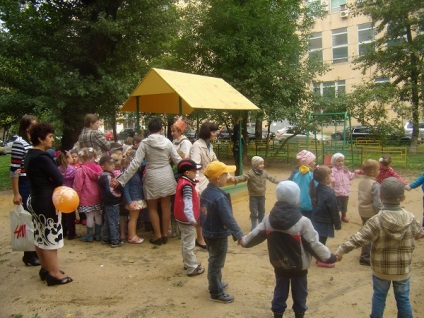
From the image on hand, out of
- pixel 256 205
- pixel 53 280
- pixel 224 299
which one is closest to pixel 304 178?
pixel 256 205

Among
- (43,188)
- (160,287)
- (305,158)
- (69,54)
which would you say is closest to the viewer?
(43,188)

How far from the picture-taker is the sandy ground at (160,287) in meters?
3.82

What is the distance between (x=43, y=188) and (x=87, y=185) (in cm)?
171

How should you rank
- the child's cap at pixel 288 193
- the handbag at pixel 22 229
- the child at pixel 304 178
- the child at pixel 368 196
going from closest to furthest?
1. the child's cap at pixel 288 193
2. the handbag at pixel 22 229
3. the child at pixel 368 196
4. the child at pixel 304 178

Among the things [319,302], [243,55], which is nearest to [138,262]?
[319,302]

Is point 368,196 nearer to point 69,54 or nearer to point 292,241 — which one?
point 292,241

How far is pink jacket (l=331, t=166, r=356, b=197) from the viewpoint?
7.07 m

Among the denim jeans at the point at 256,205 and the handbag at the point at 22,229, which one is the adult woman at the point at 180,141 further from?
the handbag at the point at 22,229

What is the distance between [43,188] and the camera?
4137mm

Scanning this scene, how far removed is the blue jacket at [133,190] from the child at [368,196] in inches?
121

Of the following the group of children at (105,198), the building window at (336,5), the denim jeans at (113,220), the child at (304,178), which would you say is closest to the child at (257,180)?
the child at (304,178)

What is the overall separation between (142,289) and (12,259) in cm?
221

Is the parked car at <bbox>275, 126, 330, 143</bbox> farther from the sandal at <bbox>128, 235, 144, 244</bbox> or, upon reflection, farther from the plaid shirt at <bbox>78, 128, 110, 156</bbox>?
the sandal at <bbox>128, 235, 144, 244</bbox>

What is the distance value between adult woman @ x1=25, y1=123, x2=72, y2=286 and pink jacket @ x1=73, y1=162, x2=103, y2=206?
1561 millimetres
